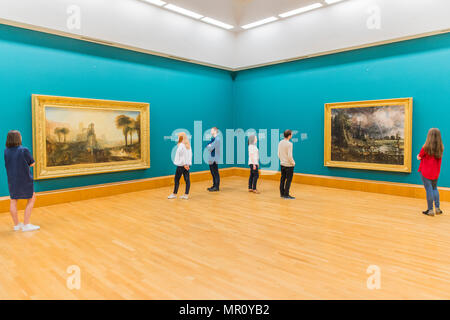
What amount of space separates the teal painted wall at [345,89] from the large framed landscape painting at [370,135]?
0.28 meters

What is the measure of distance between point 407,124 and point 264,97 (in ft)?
20.1

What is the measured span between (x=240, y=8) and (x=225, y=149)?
6.36 metres

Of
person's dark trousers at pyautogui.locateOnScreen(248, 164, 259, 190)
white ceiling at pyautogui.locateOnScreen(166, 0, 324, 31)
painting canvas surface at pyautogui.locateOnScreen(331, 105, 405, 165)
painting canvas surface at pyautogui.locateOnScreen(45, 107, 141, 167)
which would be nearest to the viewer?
painting canvas surface at pyautogui.locateOnScreen(45, 107, 141, 167)

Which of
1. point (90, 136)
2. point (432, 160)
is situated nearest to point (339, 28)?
point (432, 160)

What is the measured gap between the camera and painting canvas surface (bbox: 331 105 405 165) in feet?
34.6

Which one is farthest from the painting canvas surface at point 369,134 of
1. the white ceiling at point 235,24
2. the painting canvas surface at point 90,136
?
the painting canvas surface at point 90,136

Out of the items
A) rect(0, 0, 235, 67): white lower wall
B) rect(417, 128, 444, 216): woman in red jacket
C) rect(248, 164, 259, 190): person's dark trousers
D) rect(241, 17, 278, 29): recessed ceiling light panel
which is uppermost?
rect(241, 17, 278, 29): recessed ceiling light panel

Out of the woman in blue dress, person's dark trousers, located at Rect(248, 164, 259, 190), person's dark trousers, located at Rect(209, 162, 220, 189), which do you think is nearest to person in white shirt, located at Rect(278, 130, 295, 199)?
person's dark trousers, located at Rect(248, 164, 259, 190)

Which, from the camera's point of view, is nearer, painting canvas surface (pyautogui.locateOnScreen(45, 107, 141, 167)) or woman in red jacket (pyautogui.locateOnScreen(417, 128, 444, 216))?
woman in red jacket (pyautogui.locateOnScreen(417, 128, 444, 216))

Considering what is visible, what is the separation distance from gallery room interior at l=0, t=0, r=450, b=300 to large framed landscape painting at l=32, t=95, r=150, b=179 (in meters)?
0.04

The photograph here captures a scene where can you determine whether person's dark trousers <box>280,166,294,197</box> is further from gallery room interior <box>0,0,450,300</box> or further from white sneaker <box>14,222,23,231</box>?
white sneaker <box>14,222,23,231</box>

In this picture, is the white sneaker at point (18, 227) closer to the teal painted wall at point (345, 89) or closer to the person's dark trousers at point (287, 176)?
the person's dark trousers at point (287, 176)

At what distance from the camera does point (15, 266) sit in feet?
15.9

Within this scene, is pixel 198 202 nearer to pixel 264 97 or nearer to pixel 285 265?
pixel 285 265
